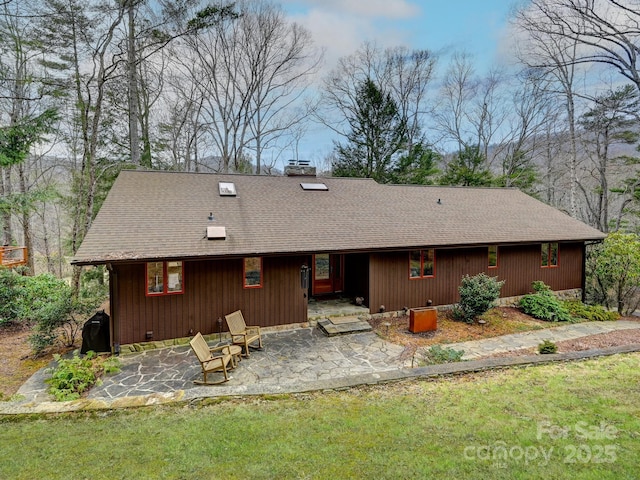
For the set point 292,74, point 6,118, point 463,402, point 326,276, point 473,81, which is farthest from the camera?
point 473,81

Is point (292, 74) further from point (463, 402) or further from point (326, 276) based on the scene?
point (463, 402)

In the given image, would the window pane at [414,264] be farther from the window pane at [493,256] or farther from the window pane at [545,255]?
the window pane at [545,255]

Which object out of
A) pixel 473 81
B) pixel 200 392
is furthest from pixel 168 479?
pixel 473 81

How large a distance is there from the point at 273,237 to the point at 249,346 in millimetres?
2738

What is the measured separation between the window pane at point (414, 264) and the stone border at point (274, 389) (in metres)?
4.37

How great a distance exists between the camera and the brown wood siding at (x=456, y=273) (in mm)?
9758

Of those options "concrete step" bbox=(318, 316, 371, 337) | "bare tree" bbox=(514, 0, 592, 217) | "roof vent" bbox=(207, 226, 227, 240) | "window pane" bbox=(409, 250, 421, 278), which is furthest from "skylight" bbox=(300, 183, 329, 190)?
"bare tree" bbox=(514, 0, 592, 217)

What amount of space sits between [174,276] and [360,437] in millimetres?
5697

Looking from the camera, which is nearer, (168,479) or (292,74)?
(168,479)

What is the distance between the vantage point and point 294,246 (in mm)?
8336

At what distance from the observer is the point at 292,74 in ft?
63.6

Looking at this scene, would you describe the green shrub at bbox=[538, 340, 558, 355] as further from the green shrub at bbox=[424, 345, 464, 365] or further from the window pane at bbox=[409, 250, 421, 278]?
the window pane at bbox=[409, 250, 421, 278]

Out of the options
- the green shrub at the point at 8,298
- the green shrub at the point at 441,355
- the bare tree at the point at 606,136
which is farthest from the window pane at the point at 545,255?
the green shrub at the point at 8,298

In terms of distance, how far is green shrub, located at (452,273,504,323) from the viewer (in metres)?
9.15
